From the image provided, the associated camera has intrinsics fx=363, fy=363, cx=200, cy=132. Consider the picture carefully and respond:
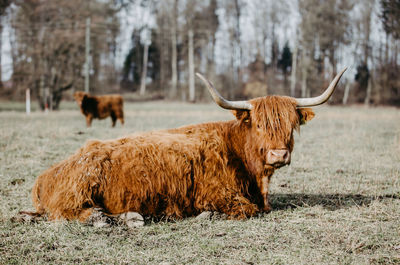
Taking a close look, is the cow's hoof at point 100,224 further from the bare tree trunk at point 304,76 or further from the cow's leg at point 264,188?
the bare tree trunk at point 304,76

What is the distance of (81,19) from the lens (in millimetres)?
25094

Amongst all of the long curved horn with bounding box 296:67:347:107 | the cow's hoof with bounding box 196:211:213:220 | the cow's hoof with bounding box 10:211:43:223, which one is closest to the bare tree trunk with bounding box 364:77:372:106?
the long curved horn with bounding box 296:67:347:107

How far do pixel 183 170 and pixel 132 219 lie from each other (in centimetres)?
72

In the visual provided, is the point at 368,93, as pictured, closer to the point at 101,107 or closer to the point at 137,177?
the point at 101,107

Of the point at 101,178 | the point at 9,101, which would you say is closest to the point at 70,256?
the point at 101,178

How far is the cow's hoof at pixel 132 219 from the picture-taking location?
137 inches

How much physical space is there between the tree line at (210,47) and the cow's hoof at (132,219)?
21.0 m

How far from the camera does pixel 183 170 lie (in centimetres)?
383

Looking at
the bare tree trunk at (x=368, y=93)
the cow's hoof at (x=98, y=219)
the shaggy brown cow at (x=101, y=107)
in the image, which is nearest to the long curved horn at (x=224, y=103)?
the cow's hoof at (x=98, y=219)

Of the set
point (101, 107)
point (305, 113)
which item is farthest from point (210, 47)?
point (305, 113)

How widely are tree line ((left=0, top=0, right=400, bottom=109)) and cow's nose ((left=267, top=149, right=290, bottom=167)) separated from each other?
21.6 metres

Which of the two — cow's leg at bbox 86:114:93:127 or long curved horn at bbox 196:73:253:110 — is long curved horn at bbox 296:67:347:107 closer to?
long curved horn at bbox 196:73:253:110

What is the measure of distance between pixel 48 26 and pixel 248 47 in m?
20.2

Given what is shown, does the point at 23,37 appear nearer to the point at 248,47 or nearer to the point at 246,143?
the point at 248,47
